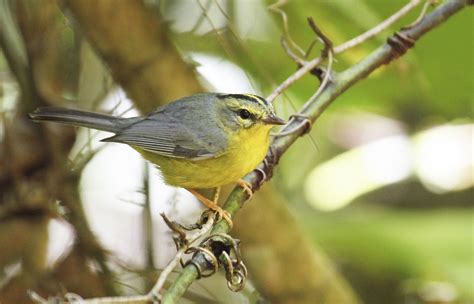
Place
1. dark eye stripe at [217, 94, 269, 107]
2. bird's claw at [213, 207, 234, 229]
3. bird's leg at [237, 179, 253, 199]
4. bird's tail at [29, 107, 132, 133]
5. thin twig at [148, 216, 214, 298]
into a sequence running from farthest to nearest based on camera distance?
1. dark eye stripe at [217, 94, 269, 107]
2. bird's tail at [29, 107, 132, 133]
3. bird's leg at [237, 179, 253, 199]
4. bird's claw at [213, 207, 234, 229]
5. thin twig at [148, 216, 214, 298]

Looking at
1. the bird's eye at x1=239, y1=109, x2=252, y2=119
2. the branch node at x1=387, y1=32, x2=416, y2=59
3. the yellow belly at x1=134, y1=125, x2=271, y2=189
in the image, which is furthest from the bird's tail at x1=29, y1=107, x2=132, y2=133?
the branch node at x1=387, y1=32, x2=416, y2=59

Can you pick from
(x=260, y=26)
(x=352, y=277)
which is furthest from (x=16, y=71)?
(x=352, y=277)

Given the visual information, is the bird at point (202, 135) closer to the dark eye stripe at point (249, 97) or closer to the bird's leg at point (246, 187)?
the dark eye stripe at point (249, 97)

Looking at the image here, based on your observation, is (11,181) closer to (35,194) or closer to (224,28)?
(35,194)

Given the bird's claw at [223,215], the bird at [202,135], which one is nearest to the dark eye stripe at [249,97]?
the bird at [202,135]

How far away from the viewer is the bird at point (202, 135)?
6.73 feet

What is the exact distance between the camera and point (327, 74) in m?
1.78

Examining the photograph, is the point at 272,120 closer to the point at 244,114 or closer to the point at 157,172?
the point at 244,114

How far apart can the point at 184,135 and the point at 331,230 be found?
966mm

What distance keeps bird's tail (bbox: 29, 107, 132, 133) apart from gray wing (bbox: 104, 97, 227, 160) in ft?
0.09

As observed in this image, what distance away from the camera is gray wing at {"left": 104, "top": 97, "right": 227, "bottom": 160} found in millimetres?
2104

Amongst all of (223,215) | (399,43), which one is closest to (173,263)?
(223,215)

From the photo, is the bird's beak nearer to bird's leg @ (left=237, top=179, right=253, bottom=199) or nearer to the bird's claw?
bird's leg @ (left=237, top=179, right=253, bottom=199)

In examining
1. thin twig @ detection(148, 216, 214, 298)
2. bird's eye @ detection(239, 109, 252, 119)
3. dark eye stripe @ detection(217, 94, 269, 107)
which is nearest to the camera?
thin twig @ detection(148, 216, 214, 298)
